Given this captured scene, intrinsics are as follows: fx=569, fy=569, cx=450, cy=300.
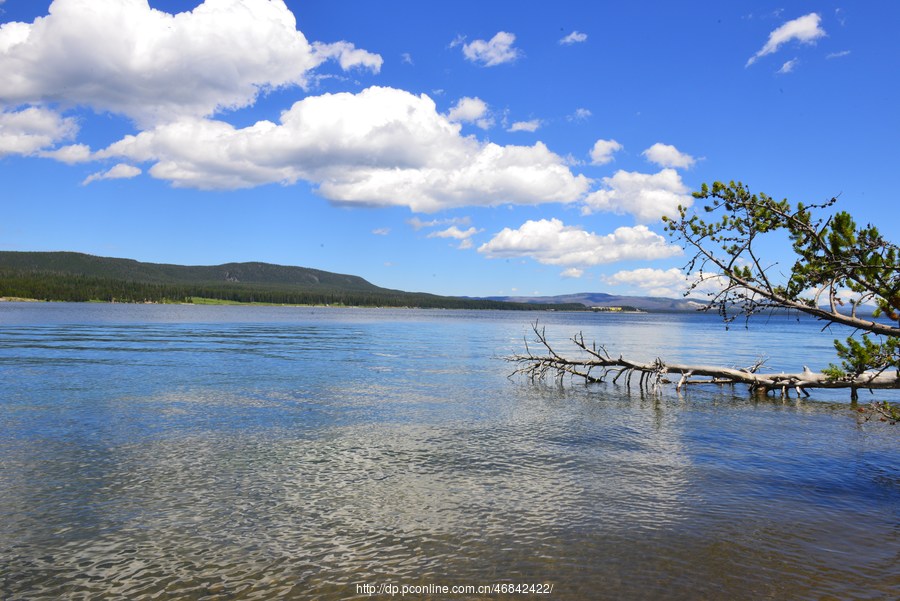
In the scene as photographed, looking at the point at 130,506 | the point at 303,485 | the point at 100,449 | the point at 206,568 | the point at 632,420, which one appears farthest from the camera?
the point at 632,420

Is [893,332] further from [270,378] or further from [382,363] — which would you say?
[382,363]

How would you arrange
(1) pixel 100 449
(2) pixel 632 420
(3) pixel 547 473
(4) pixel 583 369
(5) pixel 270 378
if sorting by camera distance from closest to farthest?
(3) pixel 547 473
(1) pixel 100 449
(2) pixel 632 420
(5) pixel 270 378
(4) pixel 583 369

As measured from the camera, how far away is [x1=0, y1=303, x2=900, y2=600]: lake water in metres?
9.47

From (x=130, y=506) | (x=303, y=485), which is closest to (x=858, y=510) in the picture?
(x=303, y=485)

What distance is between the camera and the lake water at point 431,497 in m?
9.47

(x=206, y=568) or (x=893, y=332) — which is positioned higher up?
(x=893, y=332)

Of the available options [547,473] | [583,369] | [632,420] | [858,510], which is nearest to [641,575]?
[547,473]

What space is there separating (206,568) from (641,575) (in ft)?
24.1

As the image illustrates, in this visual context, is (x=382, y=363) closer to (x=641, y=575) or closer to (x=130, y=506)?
(x=130, y=506)

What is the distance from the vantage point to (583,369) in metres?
43.8

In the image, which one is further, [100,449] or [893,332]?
[100,449]

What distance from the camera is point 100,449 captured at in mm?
16688

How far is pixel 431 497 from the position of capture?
1327 cm

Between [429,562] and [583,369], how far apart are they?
35.5m
